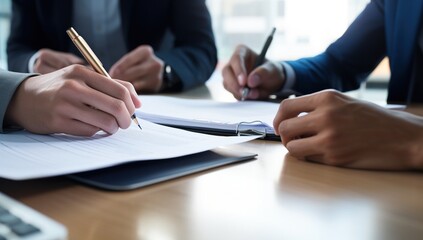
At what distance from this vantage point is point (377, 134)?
19.4 inches

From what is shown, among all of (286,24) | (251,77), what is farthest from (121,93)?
(286,24)

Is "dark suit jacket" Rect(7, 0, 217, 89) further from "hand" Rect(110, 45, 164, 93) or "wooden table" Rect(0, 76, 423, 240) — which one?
"wooden table" Rect(0, 76, 423, 240)

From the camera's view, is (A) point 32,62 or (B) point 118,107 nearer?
(B) point 118,107

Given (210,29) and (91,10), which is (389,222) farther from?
(91,10)

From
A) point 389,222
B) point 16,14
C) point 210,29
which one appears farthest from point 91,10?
point 389,222

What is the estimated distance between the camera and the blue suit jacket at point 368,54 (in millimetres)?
1014

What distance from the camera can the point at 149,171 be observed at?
434 millimetres

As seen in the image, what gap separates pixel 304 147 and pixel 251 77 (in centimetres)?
46

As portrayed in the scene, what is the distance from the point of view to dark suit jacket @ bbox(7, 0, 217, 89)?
136 centimetres

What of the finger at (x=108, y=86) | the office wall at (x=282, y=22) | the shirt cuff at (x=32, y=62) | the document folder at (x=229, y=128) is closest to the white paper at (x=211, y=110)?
the document folder at (x=229, y=128)

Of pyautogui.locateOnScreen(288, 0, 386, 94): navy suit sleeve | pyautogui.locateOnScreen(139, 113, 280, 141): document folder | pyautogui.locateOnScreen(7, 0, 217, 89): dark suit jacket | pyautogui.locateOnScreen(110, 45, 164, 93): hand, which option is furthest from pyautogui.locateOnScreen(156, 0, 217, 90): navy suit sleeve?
pyautogui.locateOnScreen(139, 113, 280, 141): document folder

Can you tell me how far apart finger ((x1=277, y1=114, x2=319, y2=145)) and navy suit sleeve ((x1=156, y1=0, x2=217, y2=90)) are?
717 mm

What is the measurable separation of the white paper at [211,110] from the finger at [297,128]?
0.08 meters

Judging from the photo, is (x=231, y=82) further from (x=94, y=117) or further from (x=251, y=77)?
(x=94, y=117)
